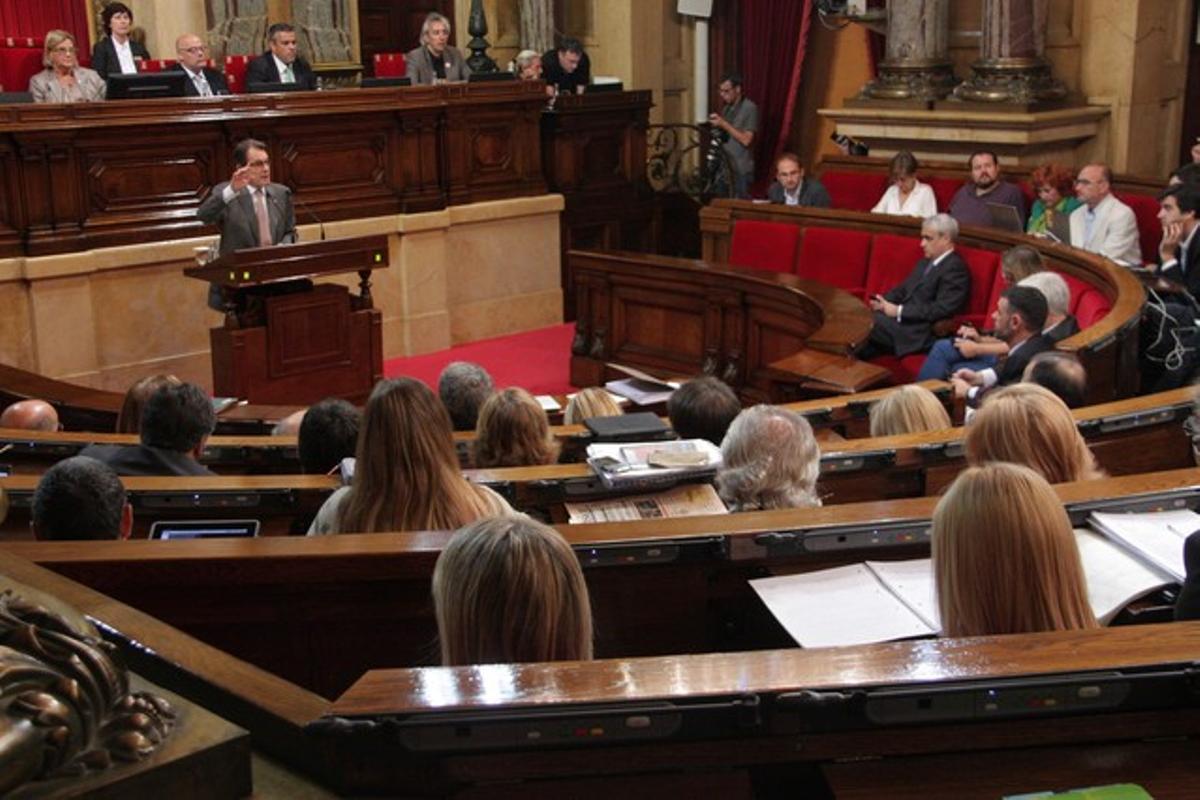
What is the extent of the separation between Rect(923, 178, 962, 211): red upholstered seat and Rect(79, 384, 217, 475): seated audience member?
5.93 metres

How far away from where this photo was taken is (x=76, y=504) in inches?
111

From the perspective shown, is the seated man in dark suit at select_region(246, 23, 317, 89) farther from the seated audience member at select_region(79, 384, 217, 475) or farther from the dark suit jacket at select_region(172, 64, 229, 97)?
the seated audience member at select_region(79, 384, 217, 475)

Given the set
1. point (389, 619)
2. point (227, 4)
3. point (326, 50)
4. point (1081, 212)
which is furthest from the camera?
point (326, 50)

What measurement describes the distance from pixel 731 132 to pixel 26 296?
5.36 m

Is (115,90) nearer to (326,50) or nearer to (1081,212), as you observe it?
(326,50)

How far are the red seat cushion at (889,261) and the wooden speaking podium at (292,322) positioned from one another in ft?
8.48

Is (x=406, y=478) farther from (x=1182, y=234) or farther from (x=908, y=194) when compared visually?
(x=908, y=194)

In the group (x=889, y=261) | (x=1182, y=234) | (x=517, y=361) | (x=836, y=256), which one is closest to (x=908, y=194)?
(x=836, y=256)

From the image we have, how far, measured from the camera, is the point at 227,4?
10898 millimetres

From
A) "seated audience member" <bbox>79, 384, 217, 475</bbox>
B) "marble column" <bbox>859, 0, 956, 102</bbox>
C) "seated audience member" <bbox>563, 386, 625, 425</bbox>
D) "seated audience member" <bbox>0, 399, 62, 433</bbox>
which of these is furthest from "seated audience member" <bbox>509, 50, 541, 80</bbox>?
"seated audience member" <bbox>79, 384, 217, 475</bbox>

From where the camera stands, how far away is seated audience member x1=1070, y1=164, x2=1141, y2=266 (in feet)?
24.2

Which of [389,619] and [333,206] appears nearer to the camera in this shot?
[389,619]

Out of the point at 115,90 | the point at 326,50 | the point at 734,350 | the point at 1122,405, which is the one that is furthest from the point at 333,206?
the point at 1122,405

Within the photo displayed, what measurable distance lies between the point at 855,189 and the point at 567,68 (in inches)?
95.3
